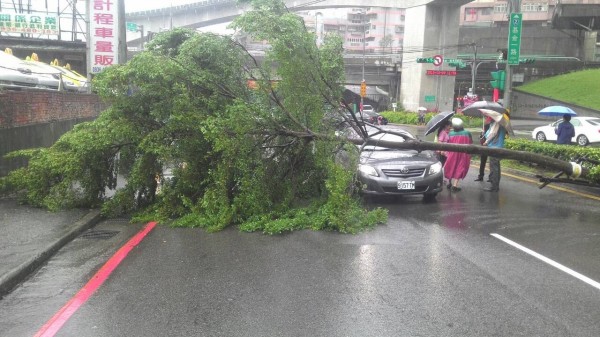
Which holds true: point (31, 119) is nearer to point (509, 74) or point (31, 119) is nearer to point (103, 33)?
point (103, 33)

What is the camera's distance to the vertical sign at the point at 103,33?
15906 millimetres

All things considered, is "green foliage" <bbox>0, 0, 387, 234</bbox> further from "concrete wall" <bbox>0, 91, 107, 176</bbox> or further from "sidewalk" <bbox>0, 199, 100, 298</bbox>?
"concrete wall" <bbox>0, 91, 107, 176</bbox>

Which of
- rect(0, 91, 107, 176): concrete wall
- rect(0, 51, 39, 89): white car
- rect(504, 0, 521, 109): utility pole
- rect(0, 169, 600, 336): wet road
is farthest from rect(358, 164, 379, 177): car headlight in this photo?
rect(0, 51, 39, 89): white car

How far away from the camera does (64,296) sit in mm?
5379

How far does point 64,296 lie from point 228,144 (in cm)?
346

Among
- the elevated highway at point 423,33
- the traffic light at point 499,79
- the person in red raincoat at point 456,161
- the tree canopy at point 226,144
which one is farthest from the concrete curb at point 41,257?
the elevated highway at point 423,33

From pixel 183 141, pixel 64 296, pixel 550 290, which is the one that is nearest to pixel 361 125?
pixel 183 141

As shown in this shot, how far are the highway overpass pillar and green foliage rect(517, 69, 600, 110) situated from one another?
37.9ft

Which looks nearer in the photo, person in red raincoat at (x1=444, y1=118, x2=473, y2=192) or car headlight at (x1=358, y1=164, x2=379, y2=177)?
car headlight at (x1=358, y1=164, x2=379, y2=177)

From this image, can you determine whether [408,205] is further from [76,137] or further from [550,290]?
[76,137]

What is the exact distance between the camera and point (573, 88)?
50500 millimetres

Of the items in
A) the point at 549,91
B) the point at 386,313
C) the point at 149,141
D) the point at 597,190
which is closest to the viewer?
the point at 386,313

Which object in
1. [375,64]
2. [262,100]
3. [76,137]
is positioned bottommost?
[76,137]

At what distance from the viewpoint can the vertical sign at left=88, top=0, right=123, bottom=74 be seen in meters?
15.9
